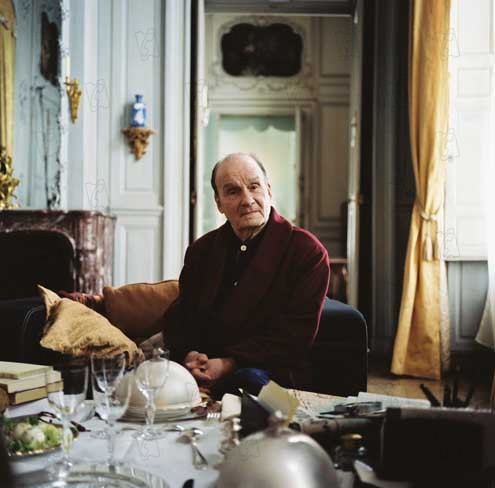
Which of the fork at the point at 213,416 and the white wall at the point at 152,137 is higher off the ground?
the white wall at the point at 152,137

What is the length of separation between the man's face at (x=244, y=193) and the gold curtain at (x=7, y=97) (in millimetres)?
2289

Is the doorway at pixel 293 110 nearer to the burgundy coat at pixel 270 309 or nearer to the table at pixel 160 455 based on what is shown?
the burgundy coat at pixel 270 309

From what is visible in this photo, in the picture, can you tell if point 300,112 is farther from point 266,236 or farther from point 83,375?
point 83,375

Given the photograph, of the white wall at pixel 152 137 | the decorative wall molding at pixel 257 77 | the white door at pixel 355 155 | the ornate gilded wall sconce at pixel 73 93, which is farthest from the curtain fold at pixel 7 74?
the decorative wall molding at pixel 257 77

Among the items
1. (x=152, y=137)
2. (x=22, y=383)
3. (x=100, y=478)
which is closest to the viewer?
(x=100, y=478)

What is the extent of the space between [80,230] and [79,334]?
6.43 ft

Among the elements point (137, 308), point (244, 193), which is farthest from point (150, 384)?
point (137, 308)

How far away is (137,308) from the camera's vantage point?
8.59ft

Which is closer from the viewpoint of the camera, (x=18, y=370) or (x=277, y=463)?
(x=277, y=463)

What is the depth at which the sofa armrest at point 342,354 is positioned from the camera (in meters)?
2.27

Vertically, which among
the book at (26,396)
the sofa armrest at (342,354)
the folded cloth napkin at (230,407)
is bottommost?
the sofa armrest at (342,354)

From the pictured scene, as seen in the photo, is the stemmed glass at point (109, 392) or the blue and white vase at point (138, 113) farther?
the blue and white vase at point (138, 113)

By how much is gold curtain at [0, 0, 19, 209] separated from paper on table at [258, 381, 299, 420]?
129 inches

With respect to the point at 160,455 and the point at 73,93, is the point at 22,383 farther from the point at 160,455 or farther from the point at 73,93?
the point at 73,93
